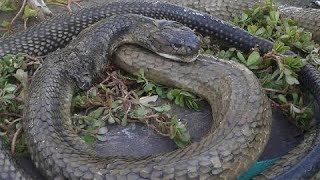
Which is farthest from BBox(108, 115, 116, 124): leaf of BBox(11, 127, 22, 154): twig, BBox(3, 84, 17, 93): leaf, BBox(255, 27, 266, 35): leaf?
BBox(255, 27, 266, 35): leaf

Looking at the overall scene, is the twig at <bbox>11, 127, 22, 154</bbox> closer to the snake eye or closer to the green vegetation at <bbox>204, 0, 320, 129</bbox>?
the snake eye

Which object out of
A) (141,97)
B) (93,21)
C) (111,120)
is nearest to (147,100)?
Result: (141,97)

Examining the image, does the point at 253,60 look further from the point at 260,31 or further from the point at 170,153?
the point at 170,153

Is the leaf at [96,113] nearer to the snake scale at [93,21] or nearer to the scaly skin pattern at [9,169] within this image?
the scaly skin pattern at [9,169]

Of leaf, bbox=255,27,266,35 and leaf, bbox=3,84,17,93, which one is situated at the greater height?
leaf, bbox=255,27,266,35

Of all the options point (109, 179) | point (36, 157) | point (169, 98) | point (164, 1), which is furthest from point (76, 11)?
point (109, 179)

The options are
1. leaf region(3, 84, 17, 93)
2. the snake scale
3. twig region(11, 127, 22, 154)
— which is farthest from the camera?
the snake scale
